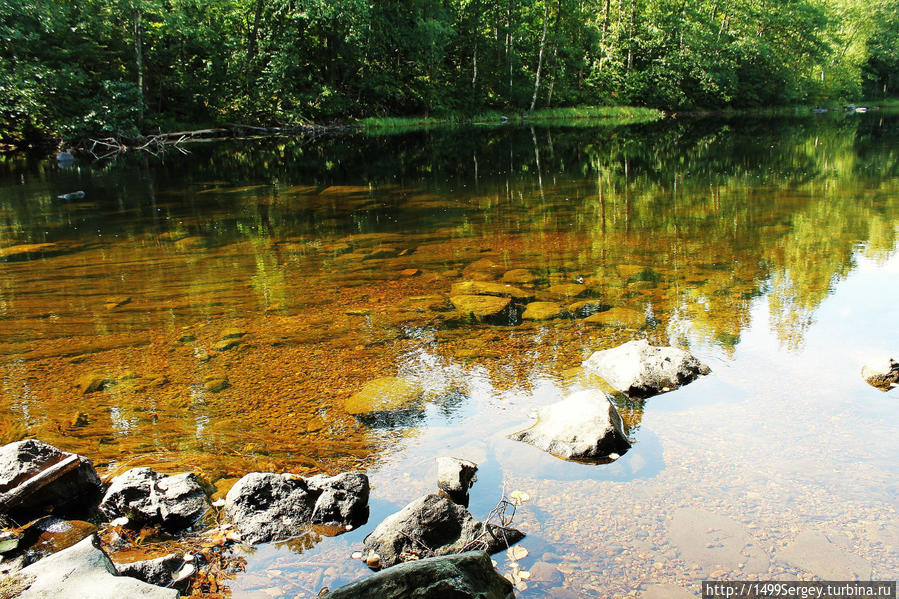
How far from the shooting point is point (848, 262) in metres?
7.09

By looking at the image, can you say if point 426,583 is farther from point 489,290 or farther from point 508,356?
point 489,290

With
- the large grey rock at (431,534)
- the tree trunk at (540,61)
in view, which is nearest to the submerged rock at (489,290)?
the large grey rock at (431,534)

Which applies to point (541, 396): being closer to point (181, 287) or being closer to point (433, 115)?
point (181, 287)

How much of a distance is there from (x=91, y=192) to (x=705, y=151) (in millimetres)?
17239

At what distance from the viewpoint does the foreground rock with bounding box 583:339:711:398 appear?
4223mm

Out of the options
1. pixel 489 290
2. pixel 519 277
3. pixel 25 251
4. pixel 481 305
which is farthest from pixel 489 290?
pixel 25 251

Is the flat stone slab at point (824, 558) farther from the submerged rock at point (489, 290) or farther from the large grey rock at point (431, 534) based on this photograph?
Result: the submerged rock at point (489, 290)

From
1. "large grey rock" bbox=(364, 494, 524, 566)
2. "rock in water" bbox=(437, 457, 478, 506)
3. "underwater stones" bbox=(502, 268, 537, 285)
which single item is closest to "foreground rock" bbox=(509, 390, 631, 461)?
"rock in water" bbox=(437, 457, 478, 506)

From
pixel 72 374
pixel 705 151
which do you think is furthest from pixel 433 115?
pixel 72 374

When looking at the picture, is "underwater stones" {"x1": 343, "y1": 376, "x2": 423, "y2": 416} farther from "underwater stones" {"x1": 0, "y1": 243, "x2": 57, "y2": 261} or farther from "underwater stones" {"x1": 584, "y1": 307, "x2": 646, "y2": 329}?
"underwater stones" {"x1": 0, "y1": 243, "x2": 57, "y2": 261}

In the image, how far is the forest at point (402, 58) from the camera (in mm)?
23625

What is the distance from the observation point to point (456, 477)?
10.3 feet

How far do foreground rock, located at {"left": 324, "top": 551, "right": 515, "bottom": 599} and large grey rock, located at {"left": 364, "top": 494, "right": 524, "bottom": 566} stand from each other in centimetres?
43

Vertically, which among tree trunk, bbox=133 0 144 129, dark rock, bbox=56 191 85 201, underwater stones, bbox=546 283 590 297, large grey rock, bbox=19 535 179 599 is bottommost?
large grey rock, bbox=19 535 179 599
